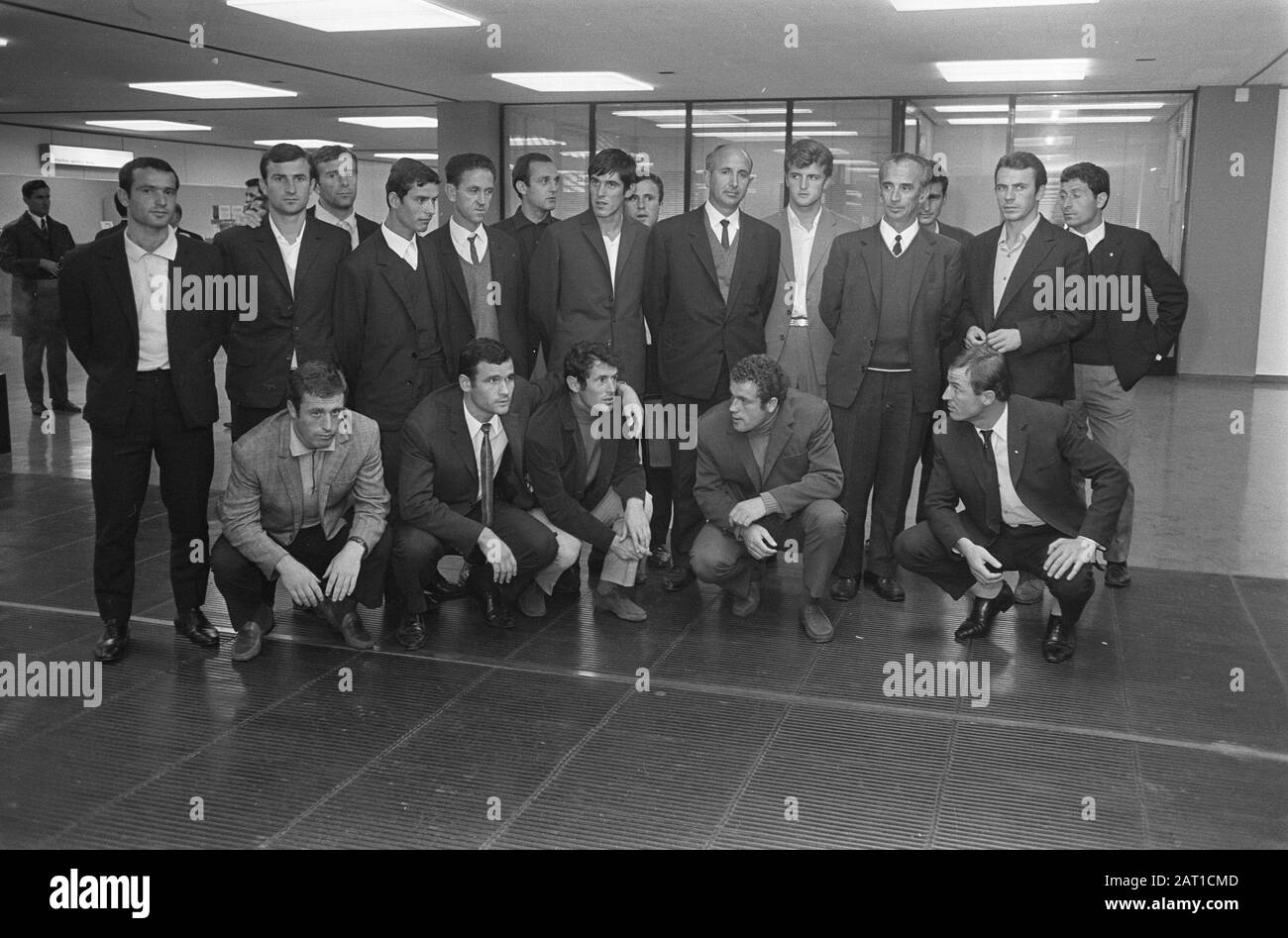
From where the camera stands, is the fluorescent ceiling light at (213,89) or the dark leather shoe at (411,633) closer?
the dark leather shoe at (411,633)

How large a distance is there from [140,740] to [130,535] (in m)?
0.81

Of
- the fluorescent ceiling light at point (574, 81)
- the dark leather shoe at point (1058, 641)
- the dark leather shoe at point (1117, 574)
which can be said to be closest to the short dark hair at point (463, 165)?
the dark leather shoe at point (1058, 641)

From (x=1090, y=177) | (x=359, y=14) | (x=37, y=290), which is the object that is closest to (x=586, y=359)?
(x=1090, y=177)

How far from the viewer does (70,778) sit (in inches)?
114

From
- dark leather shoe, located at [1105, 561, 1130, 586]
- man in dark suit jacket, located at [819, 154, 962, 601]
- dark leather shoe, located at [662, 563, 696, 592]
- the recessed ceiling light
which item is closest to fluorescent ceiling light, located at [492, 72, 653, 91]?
the recessed ceiling light

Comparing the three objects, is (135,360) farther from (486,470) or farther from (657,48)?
(657,48)

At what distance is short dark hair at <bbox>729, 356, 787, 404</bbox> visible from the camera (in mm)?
3979

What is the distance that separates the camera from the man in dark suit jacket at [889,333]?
4.32m

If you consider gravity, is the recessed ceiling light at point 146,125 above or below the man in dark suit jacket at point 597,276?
above

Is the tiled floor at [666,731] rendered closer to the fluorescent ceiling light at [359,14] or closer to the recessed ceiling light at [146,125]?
the fluorescent ceiling light at [359,14]

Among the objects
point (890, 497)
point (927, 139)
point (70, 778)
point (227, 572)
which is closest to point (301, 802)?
point (70, 778)

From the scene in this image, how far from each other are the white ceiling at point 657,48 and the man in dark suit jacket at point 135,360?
418 centimetres
